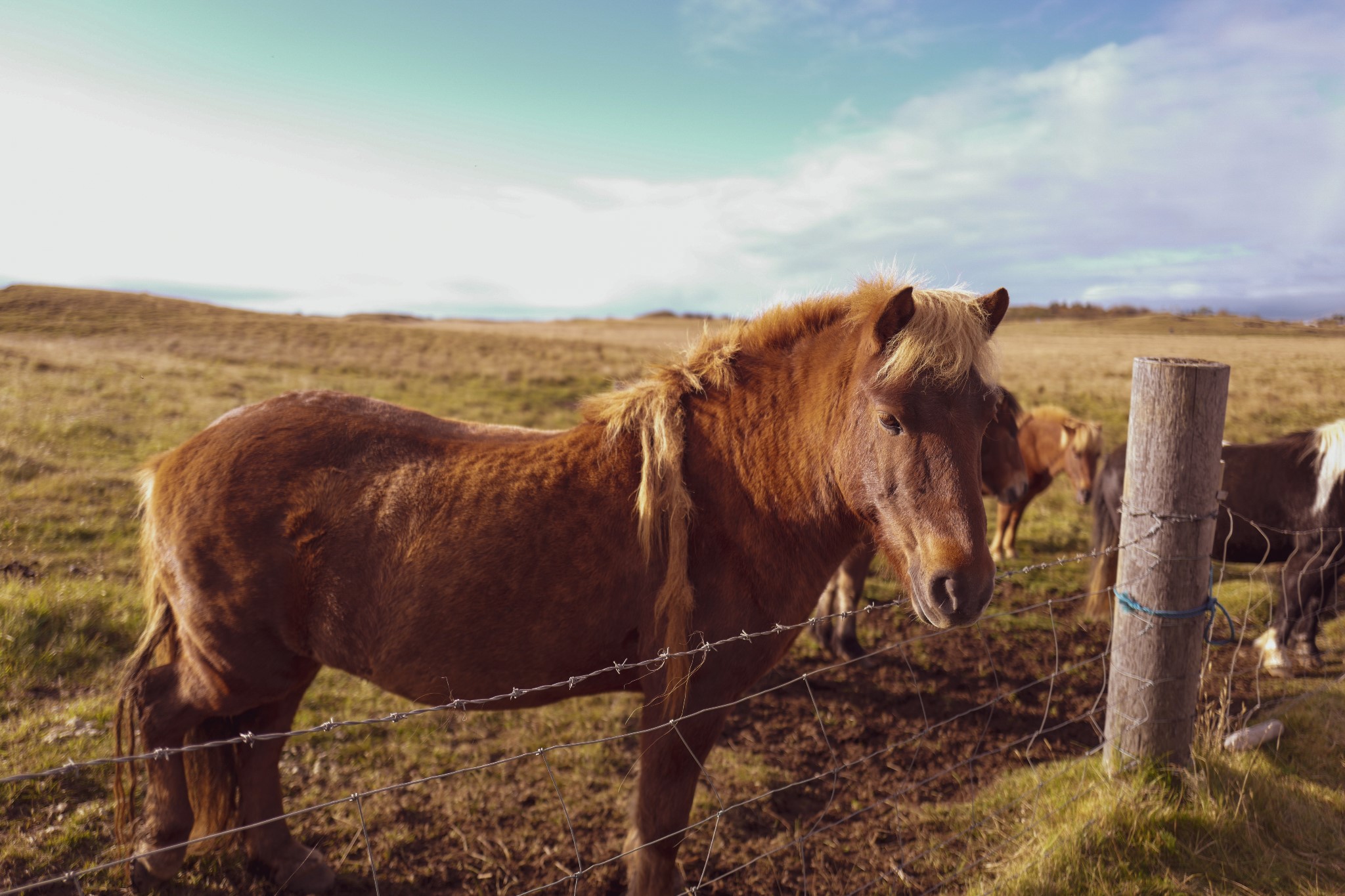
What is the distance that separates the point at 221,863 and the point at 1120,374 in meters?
26.3

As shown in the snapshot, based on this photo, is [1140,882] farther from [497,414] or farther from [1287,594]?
[497,414]

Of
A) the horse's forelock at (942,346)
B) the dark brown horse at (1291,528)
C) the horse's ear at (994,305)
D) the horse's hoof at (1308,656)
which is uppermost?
the horse's ear at (994,305)

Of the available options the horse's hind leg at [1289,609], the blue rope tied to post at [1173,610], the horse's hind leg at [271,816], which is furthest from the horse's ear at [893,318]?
the horse's hind leg at [1289,609]

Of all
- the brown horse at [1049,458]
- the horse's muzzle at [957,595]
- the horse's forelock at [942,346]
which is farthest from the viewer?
the brown horse at [1049,458]

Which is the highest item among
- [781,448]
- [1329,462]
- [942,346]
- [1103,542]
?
[942,346]

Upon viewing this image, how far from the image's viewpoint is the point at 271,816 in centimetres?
344

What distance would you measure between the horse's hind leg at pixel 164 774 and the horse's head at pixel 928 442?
3.03 meters

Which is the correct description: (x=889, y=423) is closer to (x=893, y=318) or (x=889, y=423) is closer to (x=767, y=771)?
(x=893, y=318)

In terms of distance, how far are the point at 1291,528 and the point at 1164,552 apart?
179 inches

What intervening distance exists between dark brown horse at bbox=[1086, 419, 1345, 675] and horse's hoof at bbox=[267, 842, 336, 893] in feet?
19.4

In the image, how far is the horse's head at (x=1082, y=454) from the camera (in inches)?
377

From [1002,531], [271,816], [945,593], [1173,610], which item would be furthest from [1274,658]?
[271,816]

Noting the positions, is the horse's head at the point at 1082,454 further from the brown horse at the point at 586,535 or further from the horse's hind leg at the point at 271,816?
the horse's hind leg at the point at 271,816

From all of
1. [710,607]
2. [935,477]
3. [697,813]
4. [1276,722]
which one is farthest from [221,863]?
[1276,722]
